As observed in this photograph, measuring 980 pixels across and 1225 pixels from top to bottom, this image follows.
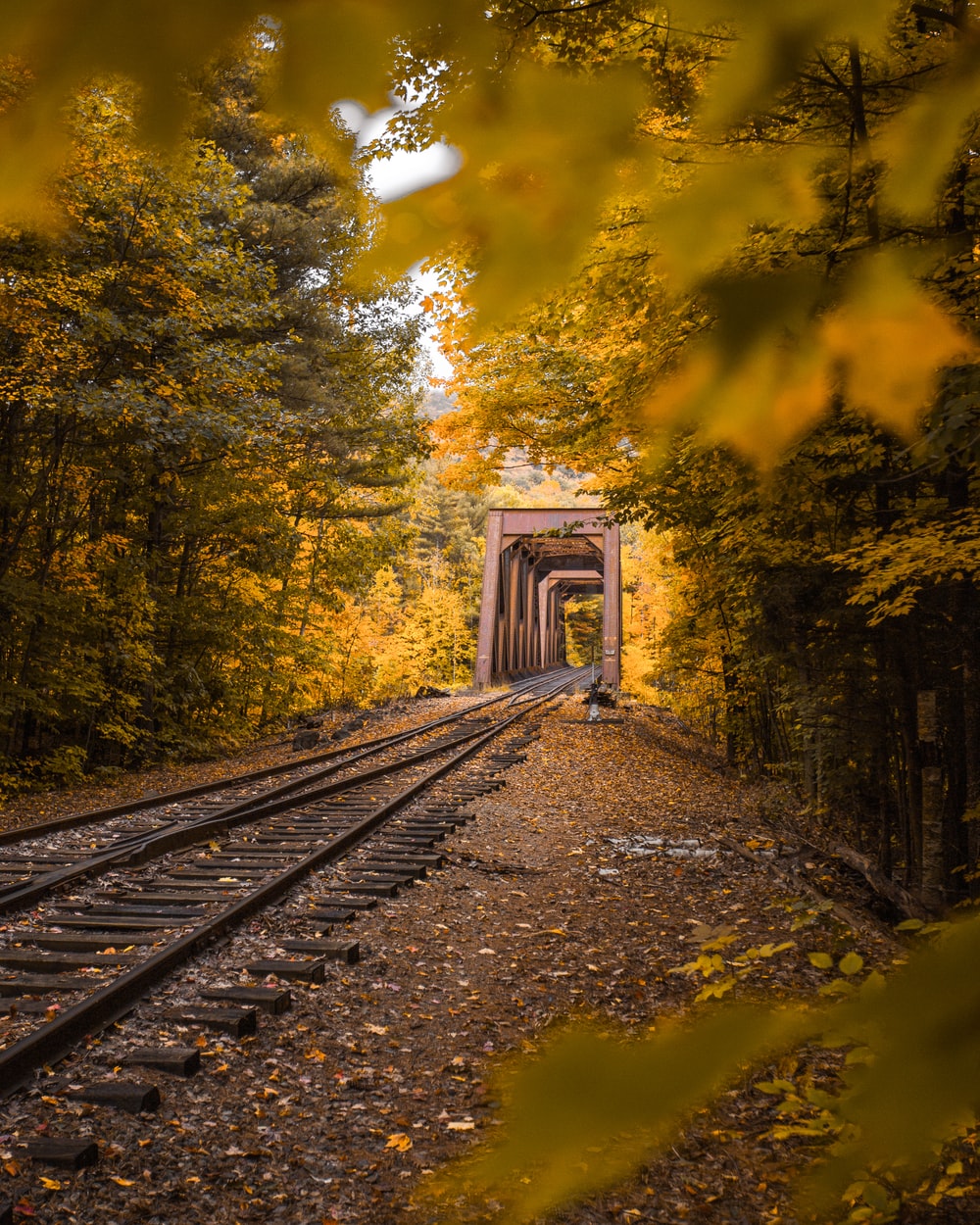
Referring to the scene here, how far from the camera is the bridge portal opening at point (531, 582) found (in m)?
28.1

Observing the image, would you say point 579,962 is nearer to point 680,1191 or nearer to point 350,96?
point 680,1191

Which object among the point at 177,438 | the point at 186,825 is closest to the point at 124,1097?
the point at 186,825

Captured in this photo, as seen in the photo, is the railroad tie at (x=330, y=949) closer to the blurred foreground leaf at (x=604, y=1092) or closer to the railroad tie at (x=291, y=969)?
the railroad tie at (x=291, y=969)

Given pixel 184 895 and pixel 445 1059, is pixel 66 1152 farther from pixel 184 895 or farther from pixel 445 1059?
pixel 184 895

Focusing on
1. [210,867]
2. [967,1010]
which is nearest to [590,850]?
[210,867]

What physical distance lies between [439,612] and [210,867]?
29.5 metres

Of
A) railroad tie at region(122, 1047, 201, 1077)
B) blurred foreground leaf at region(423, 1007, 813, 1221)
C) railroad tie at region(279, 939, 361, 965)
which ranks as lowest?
railroad tie at region(279, 939, 361, 965)

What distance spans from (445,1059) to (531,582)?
39.5 m

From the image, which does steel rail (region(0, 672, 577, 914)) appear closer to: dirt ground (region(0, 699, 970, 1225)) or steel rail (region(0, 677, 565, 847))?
steel rail (region(0, 677, 565, 847))

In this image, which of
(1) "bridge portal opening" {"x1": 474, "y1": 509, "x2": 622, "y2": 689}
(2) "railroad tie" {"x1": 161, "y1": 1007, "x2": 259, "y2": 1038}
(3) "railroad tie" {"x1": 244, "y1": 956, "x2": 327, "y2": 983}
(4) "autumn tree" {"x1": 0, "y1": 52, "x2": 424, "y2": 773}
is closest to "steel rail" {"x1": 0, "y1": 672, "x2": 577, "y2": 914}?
(3) "railroad tie" {"x1": 244, "y1": 956, "x2": 327, "y2": 983}

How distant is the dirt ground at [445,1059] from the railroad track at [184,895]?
0.13m

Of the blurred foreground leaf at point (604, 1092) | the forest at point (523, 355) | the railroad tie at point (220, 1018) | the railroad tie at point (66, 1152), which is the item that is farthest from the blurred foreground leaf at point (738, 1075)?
the railroad tie at point (220, 1018)

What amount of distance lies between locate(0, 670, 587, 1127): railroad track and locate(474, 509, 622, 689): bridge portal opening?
6.57 metres

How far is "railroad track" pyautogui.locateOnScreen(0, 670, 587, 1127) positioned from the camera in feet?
10.9
